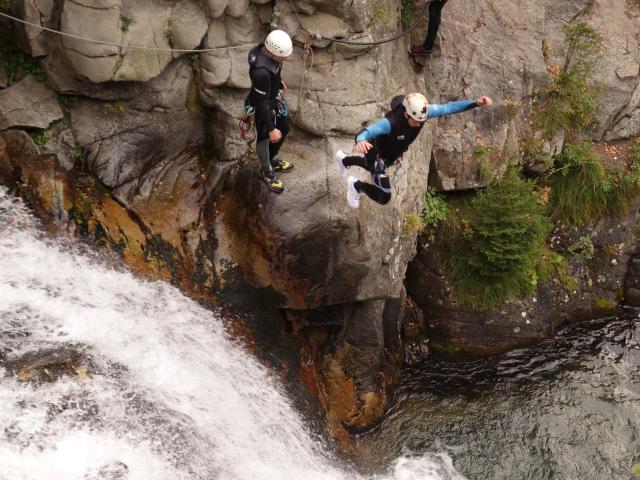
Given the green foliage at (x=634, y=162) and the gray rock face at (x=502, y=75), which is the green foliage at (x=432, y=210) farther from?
the green foliage at (x=634, y=162)

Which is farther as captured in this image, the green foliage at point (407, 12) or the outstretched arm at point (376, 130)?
the green foliage at point (407, 12)

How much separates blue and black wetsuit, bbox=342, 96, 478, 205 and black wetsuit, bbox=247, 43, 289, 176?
1.16 m

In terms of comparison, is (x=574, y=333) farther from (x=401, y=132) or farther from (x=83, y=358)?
(x=83, y=358)

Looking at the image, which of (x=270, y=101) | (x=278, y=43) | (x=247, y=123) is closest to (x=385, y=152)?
(x=270, y=101)

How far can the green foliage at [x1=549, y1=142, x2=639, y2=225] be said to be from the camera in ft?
40.7

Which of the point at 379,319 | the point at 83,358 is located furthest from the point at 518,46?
the point at 83,358

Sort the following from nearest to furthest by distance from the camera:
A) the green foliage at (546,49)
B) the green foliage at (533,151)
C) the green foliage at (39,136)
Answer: the green foliage at (39,136), the green foliage at (533,151), the green foliage at (546,49)

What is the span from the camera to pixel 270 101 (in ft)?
25.7

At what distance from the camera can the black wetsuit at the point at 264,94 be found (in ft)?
24.3

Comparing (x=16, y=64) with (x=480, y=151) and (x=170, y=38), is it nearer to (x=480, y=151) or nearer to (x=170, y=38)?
(x=170, y=38)

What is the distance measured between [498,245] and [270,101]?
17.2ft

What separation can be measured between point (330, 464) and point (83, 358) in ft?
13.6

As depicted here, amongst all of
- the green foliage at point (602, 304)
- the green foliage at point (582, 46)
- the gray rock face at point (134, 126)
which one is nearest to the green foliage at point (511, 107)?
the green foliage at point (582, 46)

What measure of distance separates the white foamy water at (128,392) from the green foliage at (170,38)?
3.27 m
